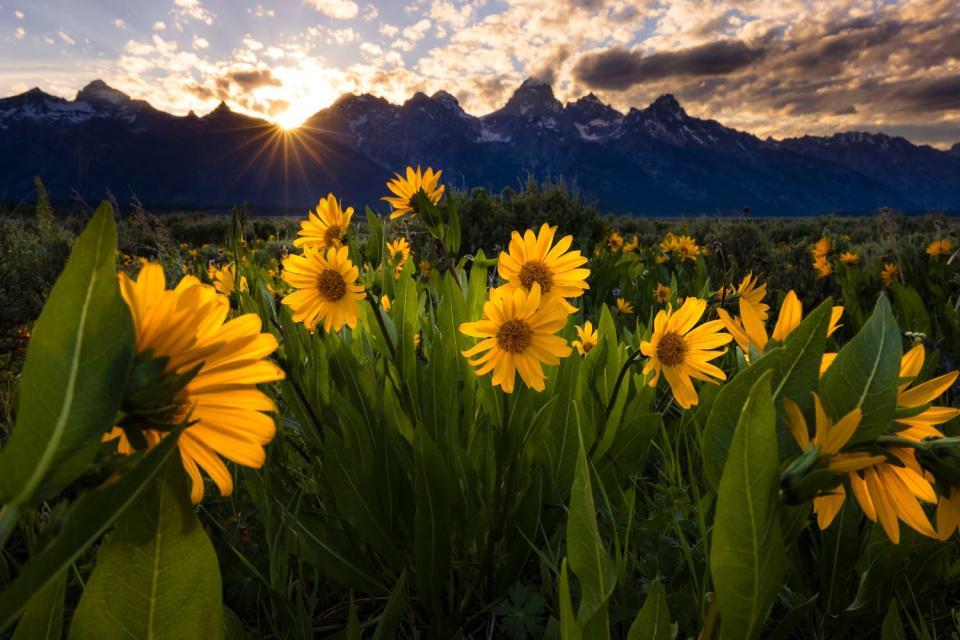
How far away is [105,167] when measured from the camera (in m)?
160

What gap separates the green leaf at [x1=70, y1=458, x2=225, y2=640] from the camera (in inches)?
22.6

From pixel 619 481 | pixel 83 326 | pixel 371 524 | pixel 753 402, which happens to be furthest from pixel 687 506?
pixel 83 326

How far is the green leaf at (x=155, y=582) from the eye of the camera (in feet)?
1.88

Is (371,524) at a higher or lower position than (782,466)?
lower

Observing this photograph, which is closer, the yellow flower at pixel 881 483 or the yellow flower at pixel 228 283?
the yellow flower at pixel 881 483

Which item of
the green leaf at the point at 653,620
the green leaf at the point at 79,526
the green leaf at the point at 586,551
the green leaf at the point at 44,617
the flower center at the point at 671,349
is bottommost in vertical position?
the green leaf at the point at 44,617

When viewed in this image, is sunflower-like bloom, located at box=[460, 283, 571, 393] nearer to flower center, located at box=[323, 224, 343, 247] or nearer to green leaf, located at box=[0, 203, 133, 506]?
flower center, located at box=[323, 224, 343, 247]

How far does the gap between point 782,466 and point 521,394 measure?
93cm

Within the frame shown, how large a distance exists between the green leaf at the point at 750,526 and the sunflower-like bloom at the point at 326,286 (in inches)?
47.2

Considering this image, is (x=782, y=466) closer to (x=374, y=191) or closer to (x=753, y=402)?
(x=753, y=402)

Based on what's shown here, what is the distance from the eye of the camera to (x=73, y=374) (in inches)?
17.1

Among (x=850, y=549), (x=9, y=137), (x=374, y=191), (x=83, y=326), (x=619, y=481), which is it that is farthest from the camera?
(x=374, y=191)

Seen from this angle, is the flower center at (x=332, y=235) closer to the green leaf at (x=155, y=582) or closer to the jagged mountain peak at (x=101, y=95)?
the green leaf at (x=155, y=582)

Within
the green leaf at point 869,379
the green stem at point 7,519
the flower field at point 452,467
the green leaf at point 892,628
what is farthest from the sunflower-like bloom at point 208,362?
the green leaf at point 892,628
